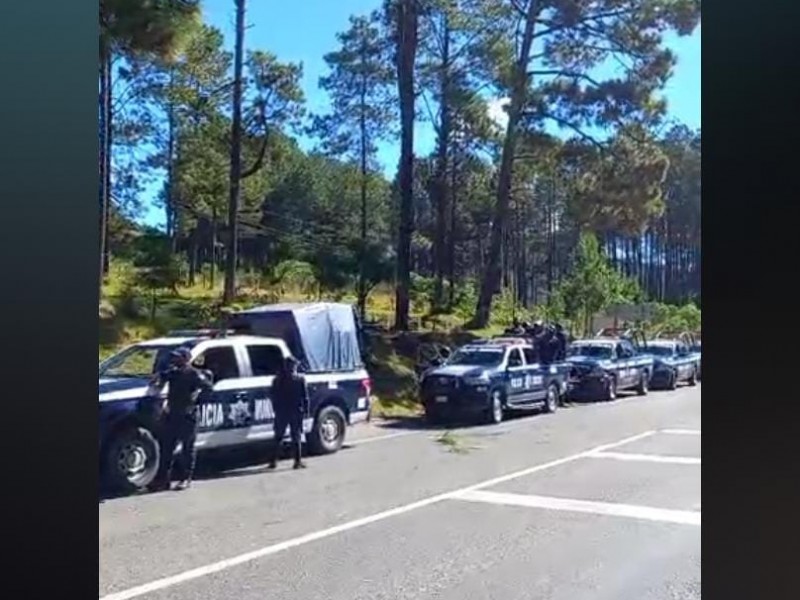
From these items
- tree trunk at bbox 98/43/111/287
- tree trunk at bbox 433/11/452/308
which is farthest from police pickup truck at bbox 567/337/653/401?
tree trunk at bbox 98/43/111/287

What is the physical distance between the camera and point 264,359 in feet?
5.53

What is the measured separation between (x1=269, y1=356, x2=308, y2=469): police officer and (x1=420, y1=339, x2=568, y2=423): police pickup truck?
270mm

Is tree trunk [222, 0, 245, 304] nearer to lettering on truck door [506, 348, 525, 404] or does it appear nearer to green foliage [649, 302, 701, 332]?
lettering on truck door [506, 348, 525, 404]

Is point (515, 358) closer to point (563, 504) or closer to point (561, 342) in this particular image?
point (561, 342)

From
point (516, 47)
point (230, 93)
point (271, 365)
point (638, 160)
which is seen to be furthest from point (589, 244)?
point (230, 93)

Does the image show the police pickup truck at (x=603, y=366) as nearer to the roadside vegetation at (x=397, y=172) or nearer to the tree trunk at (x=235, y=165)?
the roadside vegetation at (x=397, y=172)

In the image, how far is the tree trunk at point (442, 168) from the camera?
177 cm

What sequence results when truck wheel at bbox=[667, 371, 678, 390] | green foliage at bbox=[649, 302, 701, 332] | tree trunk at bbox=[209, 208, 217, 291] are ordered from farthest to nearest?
tree trunk at bbox=[209, 208, 217, 291]
truck wheel at bbox=[667, 371, 678, 390]
green foliage at bbox=[649, 302, 701, 332]

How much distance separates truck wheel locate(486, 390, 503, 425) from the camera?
69.6 inches

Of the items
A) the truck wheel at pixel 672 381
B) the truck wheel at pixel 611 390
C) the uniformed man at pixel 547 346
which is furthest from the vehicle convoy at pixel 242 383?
the truck wheel at pixel 672 381

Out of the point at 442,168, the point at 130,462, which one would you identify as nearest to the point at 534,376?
the point at 442,168

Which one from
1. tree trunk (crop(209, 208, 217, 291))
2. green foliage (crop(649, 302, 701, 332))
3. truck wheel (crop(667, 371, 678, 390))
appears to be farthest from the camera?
tree trunk (crop(209, 208, 217, 291))
